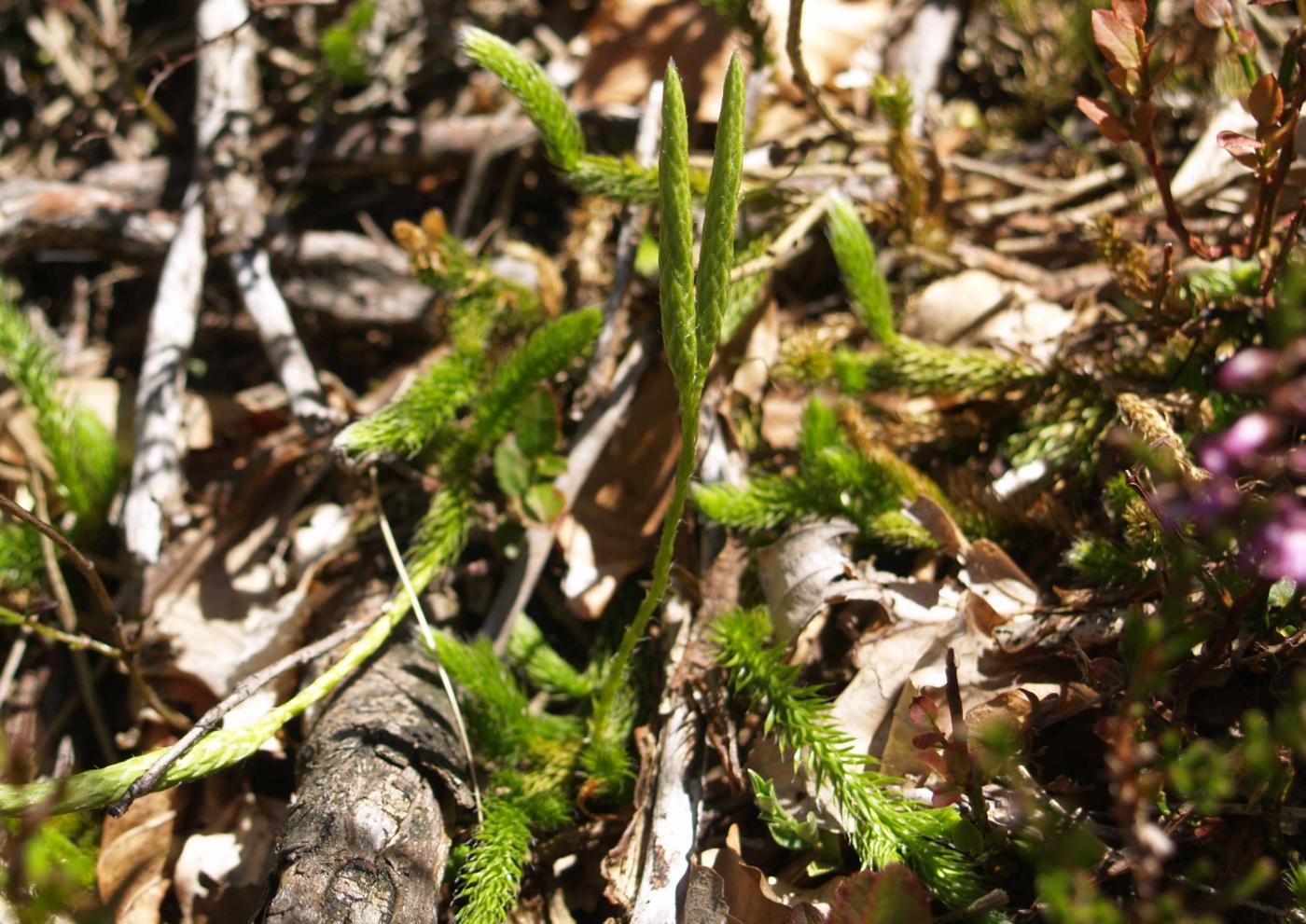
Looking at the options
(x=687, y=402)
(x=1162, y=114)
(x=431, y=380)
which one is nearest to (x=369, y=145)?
(x=431, y=380)


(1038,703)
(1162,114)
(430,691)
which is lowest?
(430,691)

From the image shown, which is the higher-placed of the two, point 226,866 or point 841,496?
point 841,496

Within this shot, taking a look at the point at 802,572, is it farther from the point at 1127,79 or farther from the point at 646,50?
the point at 646,50

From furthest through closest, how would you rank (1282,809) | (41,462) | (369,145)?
(369,145) → (41,462) → (1282,809)

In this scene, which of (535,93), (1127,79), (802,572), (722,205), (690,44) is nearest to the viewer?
(722,205)

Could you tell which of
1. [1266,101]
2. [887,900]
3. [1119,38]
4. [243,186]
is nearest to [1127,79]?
[1119,38]

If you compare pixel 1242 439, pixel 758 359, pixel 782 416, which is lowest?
pixel 782 416

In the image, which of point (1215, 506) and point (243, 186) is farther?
point (243, 186)

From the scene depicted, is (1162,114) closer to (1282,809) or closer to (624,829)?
(1282,809)
